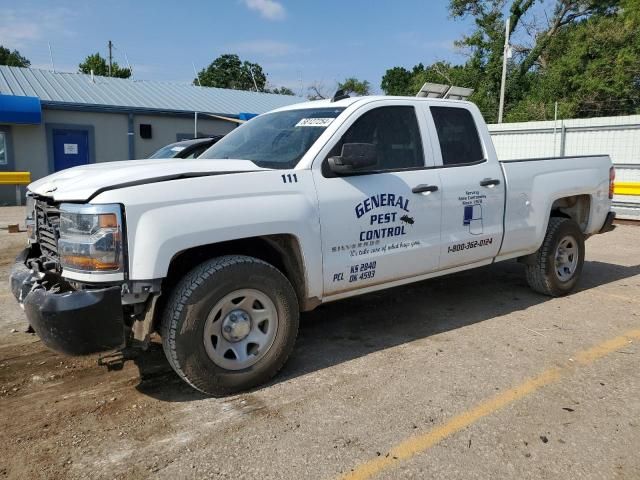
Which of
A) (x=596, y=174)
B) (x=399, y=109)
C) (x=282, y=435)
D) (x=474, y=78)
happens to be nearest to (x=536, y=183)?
(x=596, y=174)

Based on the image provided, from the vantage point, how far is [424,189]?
4.46 meters

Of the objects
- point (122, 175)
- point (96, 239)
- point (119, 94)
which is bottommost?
point (96, 239)

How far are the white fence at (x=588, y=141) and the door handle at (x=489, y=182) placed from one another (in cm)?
927

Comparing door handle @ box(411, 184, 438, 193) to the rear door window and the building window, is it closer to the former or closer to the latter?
the rear door window

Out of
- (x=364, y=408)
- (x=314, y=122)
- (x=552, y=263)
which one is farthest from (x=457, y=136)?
(x=364, y=408)

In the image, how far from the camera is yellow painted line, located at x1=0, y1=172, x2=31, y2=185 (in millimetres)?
16297

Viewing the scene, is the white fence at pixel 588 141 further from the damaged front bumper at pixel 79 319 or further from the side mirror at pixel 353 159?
the damaged front bumper at pixel 79 319

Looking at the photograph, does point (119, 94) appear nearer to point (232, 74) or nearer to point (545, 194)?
point (545, 194)

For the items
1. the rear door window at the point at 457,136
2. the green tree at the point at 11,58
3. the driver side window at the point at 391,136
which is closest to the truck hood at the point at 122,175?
the driver side window at the point at 391,136

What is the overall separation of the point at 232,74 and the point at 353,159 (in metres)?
70.2

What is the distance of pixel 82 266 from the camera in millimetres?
3150

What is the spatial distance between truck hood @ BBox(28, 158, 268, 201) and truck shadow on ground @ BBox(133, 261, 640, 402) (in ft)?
4.58

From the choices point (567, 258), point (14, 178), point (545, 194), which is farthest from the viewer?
point (14, 178)

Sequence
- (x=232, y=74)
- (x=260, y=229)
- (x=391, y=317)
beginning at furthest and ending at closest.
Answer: (x=232, y=74) < (x=391, y=317) < (x=260, y=229)
